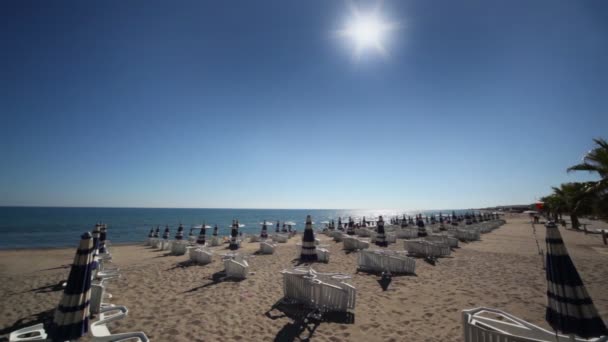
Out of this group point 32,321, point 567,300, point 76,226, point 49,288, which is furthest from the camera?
point 76,226

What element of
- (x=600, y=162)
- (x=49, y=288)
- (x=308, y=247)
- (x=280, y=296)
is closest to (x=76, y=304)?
(x=280, y=296)

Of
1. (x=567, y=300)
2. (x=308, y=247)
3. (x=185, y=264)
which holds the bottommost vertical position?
(x=185, y=264)

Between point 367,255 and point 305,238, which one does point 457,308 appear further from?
point 305,238

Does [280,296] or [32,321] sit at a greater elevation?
[280,296]

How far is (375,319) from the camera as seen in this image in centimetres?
548

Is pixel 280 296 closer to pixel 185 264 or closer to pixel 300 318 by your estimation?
pixel 300 318

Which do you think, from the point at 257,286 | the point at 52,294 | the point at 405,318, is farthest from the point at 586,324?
the point at 52,294

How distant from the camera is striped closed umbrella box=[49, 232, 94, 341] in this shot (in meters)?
3.10

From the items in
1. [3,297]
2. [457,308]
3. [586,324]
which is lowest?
[3,297]

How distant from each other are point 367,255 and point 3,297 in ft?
37.1

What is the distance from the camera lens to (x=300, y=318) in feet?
18.4

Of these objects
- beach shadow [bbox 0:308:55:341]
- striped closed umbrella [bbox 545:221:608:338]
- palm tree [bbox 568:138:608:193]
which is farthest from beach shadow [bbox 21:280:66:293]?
palm tree [bbox 568:138:608:193]

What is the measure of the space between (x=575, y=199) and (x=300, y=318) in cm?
1841

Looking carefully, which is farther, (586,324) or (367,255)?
(367,255)
